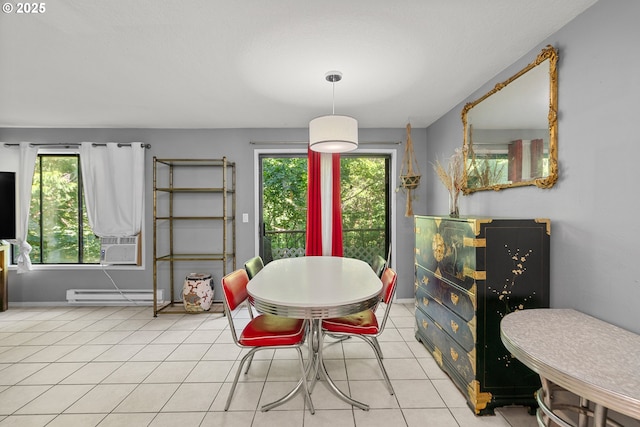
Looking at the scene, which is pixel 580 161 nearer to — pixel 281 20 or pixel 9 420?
pixel 281 20

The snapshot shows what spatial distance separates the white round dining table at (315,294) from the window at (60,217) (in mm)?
3109

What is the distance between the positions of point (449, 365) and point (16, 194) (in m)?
5.27

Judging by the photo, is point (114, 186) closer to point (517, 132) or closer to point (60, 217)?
point (60, 217)

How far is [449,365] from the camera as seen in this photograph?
6.71 ft

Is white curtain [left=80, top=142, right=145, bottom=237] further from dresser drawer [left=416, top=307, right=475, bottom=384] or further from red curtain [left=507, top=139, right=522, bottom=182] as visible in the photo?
red curtain [left=507, top=139, right=522, bottom=182]

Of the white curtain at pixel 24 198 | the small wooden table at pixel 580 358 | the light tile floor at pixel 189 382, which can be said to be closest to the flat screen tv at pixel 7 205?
the white curtain at pixel 24 198

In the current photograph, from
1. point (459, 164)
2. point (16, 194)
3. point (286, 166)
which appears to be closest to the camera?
point (459, 164)

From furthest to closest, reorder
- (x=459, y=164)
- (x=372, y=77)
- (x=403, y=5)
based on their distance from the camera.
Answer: (x=459, y=164)
(x=372, y=77)
(x=403, y=5)

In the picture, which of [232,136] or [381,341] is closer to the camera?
[381,341]

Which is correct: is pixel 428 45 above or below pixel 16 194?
above

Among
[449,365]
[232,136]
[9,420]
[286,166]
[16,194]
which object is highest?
[232,136]

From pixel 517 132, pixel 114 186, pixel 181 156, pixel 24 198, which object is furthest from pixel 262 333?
pixel 24 198

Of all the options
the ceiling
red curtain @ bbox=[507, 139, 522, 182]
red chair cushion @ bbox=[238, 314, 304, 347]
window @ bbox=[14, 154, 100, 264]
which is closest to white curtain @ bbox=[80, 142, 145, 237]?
window @ bbox=[14, 154, 100, 264]

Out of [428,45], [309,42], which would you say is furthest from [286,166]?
[428,45]
